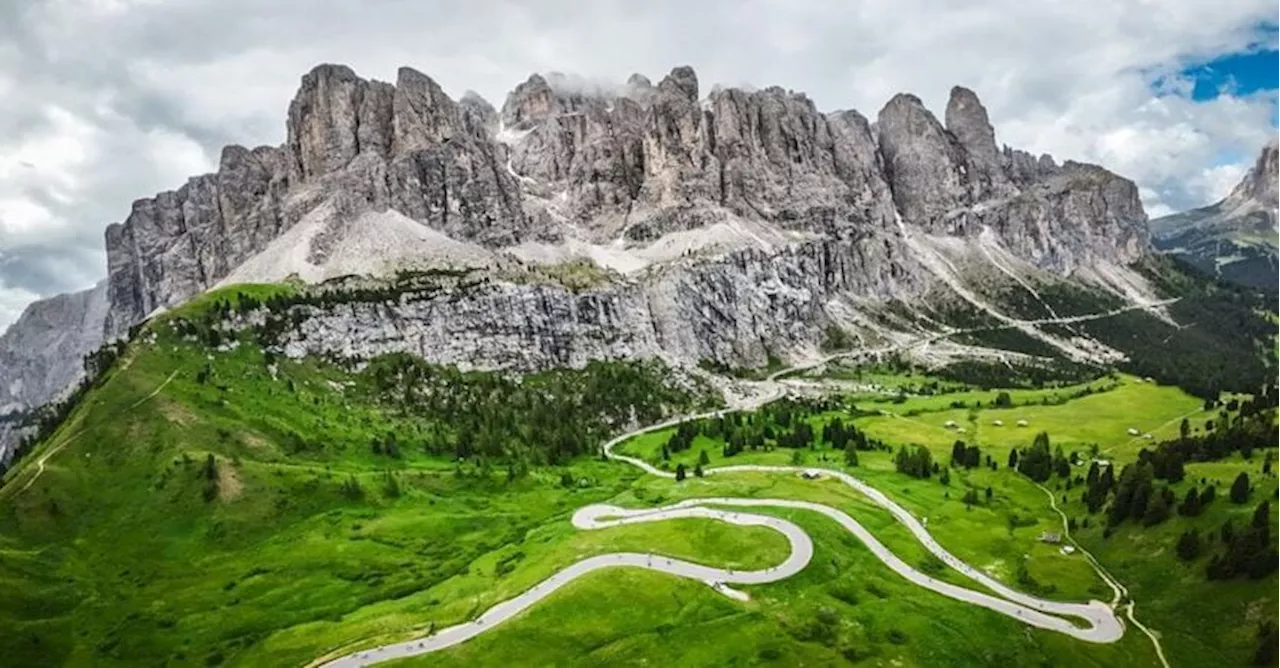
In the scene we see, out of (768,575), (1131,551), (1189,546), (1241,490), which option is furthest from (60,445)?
(1241,490)

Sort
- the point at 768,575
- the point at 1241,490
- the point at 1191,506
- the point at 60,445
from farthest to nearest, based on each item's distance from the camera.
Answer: the point at 60,445 < the point at 1191,506 < the point at 1241,490 < the point at 768,575

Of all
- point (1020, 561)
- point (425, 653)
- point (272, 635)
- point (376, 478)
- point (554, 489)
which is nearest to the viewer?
point (425, 653)

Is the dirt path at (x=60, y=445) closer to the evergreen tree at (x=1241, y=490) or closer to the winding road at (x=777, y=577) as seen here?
the winding road at (x=777, y=577)

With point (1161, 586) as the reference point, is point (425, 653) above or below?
above

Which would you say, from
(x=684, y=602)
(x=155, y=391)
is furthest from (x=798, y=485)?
(x=155, y=391)

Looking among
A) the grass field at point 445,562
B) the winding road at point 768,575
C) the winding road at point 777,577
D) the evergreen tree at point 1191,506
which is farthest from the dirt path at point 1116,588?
the evergreen tree at point 1191,506

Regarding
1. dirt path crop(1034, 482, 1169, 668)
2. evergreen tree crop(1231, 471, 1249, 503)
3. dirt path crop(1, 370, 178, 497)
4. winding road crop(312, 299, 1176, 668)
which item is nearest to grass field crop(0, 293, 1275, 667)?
dirt path crop(1, 370, 178, 497)

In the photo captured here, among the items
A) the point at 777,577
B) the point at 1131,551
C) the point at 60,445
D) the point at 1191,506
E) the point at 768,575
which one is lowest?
the point at 1131,551

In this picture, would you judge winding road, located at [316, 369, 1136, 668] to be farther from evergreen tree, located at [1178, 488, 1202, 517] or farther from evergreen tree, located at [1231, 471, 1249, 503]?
evergreen tree, located at [1231, 471, 1249, 503]

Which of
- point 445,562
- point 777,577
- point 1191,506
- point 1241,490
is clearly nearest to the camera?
point 777,577

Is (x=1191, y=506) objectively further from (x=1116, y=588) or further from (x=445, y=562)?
(x=445, y=562)

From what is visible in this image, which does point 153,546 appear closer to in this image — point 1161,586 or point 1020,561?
point 1020,561
